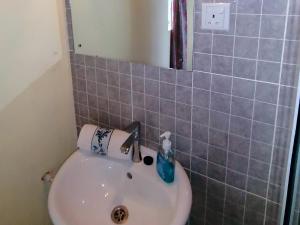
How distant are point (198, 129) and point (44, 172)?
2.41 feet

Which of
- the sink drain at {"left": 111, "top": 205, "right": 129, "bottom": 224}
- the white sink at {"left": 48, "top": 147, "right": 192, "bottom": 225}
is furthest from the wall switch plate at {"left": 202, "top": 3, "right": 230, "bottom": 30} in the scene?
the sink drain at {"left": 111, "top": 205, "right": 129, "bottom": 224}

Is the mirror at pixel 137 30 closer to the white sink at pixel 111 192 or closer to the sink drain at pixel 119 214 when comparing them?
the white sink at pixel 111 192

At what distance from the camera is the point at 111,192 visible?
1388mm

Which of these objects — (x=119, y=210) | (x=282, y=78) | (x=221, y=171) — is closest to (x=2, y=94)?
(x=119, y=210)

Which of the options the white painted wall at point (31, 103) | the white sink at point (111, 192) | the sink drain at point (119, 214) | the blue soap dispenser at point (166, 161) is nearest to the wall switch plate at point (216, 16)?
the blue soap dispenser at point (166, 161)

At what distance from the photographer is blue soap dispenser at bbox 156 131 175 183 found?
1212mm

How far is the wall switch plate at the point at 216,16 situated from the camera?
101 cm

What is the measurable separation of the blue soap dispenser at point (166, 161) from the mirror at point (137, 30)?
0.28 metres

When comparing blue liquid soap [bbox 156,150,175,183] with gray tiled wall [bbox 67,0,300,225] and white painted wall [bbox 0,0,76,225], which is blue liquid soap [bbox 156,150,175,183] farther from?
white painted wall [bbox 0,0,76,225]

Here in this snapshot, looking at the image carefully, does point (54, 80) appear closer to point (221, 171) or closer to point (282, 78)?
point (221, 171)

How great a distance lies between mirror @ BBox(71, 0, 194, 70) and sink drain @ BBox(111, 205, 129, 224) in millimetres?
592

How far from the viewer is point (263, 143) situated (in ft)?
3.53

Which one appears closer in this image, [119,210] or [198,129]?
[198,129]

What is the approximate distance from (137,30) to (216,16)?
1.12ft
